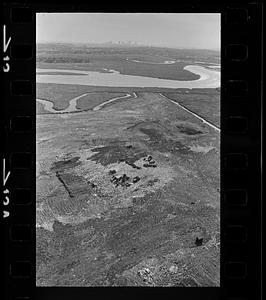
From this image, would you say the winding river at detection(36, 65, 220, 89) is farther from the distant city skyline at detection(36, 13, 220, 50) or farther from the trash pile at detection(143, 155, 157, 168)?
the trash pile at detection(143, 155, 157, 168)

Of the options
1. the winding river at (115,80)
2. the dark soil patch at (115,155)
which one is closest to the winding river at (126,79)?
the winding river at (115,80)

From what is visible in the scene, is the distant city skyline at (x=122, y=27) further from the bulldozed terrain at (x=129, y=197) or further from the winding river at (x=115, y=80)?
the bulldozed terrain at (x=129, y=197)
